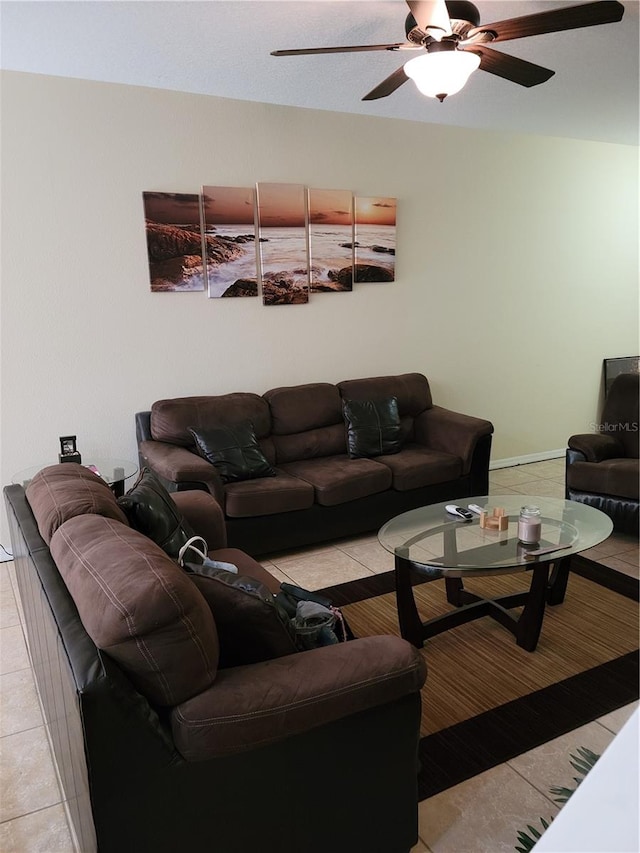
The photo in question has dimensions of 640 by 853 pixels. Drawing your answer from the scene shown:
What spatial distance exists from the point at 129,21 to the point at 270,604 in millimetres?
2569

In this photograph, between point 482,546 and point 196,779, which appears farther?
point 482,546

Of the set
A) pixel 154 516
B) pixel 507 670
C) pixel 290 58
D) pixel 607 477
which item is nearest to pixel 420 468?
pixel 607 477

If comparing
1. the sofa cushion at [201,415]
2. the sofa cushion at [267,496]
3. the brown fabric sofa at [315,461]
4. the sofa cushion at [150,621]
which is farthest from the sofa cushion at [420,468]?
the sofa cushion at [150,621]

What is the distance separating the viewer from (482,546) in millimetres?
2744

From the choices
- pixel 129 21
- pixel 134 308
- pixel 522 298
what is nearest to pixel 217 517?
pixel 134 308

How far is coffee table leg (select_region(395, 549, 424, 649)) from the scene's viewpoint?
108 inches

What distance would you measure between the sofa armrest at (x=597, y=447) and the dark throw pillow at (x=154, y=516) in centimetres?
269

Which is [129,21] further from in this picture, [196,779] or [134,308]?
[196,779]

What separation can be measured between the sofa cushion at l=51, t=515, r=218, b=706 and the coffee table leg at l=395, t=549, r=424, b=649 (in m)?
1.34

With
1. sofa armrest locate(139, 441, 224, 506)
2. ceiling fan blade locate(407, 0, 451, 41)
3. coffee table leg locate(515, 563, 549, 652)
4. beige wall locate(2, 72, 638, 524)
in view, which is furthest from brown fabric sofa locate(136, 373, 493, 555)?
ceiling fan blade locate(407, 0, 451, 41)

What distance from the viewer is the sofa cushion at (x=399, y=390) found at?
14.7ft

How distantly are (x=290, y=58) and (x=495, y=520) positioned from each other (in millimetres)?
2492

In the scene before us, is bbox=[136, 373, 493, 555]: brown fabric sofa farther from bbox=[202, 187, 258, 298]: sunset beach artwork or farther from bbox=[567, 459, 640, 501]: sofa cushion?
bbox=[202, 187, 258, 298]: sunset beach artwork

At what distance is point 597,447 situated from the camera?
13.4 ft
